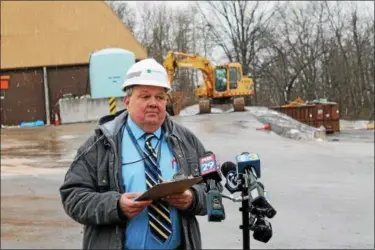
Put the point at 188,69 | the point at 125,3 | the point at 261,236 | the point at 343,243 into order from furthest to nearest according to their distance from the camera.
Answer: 1. the point at 125,3
2. the point at 188,69
3. the point at 343,243
4. the point at 261,236

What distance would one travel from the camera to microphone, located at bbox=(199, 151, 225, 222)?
2.08m

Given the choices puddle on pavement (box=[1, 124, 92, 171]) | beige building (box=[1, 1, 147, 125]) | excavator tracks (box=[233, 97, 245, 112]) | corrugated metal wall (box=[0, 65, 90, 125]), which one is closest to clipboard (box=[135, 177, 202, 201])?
puddle on pavement (box=[1, 124, 92, 171])

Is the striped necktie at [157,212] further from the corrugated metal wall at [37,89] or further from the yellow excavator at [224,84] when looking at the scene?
the yellow excavator at [224,84]

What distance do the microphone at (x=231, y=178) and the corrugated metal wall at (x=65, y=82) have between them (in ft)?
72.9

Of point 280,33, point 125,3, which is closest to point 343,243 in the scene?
point 280,33

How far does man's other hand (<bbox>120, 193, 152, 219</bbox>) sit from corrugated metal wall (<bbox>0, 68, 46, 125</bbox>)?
70.5 ft

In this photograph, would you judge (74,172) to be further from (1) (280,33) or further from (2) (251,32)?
(2) (251,32)

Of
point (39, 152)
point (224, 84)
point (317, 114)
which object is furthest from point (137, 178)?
point (224, 84)

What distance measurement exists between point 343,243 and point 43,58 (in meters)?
20.1

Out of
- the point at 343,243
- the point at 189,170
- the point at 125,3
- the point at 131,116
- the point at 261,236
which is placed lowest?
the point at 343,243

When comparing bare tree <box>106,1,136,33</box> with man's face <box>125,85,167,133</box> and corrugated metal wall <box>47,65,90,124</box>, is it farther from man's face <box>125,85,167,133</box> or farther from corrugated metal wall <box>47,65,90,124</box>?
man's face <box>125,85,167,133</box>

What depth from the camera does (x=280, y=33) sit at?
2931 cm

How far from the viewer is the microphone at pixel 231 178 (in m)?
2.05

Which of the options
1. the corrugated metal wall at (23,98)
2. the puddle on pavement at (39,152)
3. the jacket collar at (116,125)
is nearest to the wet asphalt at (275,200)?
the puddle on pavement at (39,152)
